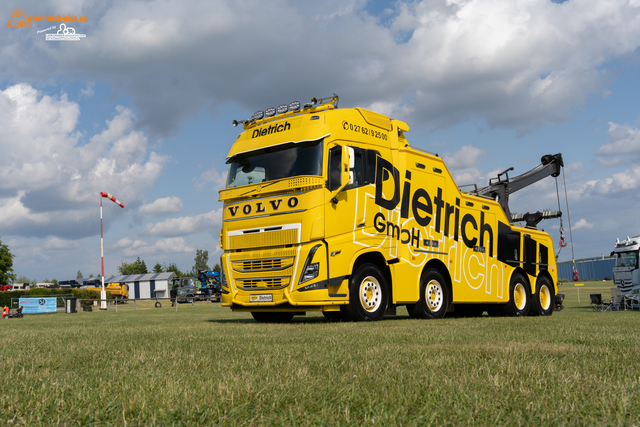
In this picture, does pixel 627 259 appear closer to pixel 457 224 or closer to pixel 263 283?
pixel 457 224

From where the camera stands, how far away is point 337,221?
11.0m

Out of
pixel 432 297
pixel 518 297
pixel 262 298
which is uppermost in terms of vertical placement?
pixel 262 298

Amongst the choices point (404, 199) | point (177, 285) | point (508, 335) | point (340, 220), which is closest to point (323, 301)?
point (340, 220)

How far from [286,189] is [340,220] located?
1233 mm

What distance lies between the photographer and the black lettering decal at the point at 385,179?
11852 mm

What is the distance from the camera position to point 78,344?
671cm

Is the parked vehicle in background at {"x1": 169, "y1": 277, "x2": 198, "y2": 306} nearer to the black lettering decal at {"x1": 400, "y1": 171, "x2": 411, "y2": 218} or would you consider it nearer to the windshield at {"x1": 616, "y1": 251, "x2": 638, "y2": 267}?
the windshield at {"x1": 616, "y1": 251, "x2": 638, "y2": 267}

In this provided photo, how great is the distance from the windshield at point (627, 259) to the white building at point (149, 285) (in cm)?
7834

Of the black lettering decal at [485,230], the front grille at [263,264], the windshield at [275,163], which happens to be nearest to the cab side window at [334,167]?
the windshield at [275,163]

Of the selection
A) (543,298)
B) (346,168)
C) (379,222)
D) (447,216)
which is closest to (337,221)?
(346,168)

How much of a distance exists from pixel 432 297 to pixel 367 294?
2341mm

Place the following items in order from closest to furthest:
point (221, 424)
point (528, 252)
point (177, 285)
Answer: point (221, 424) → point (528, 252) → point (177, 285)

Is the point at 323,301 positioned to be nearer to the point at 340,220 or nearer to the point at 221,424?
the point at 340,220

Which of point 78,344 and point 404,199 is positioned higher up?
point 404,199
